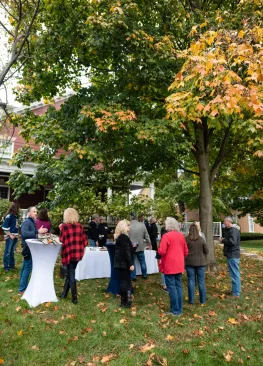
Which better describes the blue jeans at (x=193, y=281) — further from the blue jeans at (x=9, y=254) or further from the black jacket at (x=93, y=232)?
the black jacket at (x=93, y=232)

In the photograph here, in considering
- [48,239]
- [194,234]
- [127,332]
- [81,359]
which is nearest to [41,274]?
[48,239]

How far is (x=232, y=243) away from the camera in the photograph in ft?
25.1

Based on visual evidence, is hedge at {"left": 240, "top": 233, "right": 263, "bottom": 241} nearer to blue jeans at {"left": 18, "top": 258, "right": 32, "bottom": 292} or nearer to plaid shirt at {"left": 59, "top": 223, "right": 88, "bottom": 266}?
plaid shirt at {"left": 59, "top": 223, "right": 88, "bottom": 266}

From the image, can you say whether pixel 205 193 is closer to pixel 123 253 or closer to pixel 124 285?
pixel 123 253

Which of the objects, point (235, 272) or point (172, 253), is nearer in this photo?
point (172, 253)

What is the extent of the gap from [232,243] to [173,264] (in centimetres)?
214

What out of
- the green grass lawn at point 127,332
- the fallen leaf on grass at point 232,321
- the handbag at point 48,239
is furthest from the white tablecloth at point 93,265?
the fallen leaf on grass at point 232,321

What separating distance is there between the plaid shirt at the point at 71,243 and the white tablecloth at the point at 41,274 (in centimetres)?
19

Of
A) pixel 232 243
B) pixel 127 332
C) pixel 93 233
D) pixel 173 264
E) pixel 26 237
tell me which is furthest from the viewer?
pixel 93 233

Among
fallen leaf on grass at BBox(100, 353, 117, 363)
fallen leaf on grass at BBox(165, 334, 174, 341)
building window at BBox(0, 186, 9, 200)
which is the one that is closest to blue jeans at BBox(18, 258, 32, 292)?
fallen leaf on grass at BBox(100, 353, 117, 363)

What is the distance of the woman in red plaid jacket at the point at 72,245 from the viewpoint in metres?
6.54

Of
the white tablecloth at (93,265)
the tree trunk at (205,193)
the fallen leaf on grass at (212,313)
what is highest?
the tree trunk at (205,193)

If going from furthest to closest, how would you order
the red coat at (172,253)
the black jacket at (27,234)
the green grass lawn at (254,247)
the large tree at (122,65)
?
the green grass lawn at (254,247)
the large tree at (122,65)
the black jacket at (27,234)
the red coat at (172,253)

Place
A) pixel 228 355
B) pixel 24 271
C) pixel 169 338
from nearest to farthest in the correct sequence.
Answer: pixel 228 355 < pixel 169 338 < pixel 24 271
